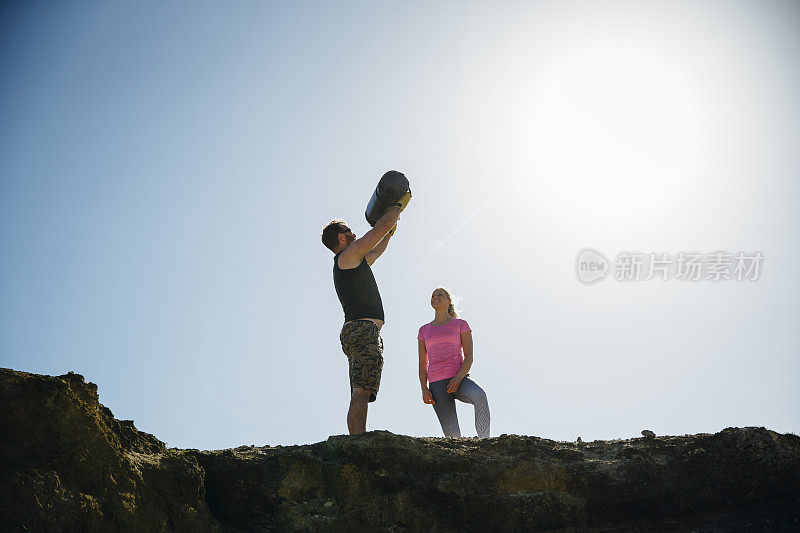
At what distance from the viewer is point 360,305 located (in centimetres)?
561

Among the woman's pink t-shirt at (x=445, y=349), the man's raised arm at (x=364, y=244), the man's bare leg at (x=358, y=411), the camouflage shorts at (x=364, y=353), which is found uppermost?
the man's raised arm at (x=364, y=244)

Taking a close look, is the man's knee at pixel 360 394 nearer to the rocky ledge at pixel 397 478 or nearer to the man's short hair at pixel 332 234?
the rocky ledge at pixel 397 478

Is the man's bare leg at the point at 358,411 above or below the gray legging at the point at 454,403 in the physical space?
below

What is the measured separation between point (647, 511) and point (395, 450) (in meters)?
1.71

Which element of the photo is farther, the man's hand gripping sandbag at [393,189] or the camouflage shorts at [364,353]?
the man's hand gripping sandbag at [393,189]

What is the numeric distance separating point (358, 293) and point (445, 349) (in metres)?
1.89

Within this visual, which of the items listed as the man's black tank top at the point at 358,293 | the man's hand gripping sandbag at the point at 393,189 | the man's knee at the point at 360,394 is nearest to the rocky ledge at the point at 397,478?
the man's knee at the point at 360,394

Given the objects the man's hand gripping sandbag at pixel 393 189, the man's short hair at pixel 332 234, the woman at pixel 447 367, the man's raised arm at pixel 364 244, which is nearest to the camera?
the man's raised arm at pixel 364 244

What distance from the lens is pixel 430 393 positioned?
23.6 ft

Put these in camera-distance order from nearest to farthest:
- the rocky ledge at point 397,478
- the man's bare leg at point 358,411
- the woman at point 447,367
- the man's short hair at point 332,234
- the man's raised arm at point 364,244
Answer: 1. the rocky ledge at point 397,478
2. the man's bare leg at point 358,411
3. the man's raised arm at point 364,244
4. the man's short hair at point 332,234
5. the woman at point 447,367

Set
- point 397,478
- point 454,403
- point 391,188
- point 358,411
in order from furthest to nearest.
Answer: point 454,403
point 391,188
point 358,411
point 397,478

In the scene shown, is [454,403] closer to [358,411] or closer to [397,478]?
[358,411]

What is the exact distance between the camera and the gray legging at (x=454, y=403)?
6703 millimetres


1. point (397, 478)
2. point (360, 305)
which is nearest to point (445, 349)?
point (360, 305)
